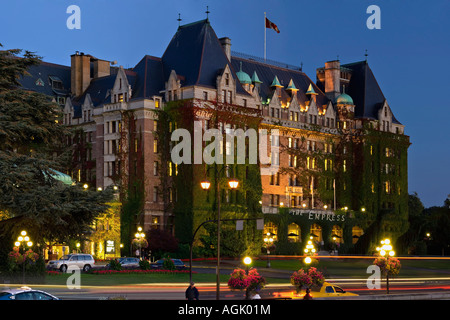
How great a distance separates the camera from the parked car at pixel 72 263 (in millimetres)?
71812

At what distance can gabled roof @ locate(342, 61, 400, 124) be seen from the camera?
11975 centimetres

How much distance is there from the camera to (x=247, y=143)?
319 ft

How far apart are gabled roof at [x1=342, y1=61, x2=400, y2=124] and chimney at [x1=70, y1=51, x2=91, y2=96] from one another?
37.9 metres

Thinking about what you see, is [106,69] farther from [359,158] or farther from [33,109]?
[33,109]

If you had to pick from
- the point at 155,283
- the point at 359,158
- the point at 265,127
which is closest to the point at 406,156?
the point at 359,158

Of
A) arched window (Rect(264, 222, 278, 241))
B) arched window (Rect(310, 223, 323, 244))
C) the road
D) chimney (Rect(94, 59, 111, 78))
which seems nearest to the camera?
the road

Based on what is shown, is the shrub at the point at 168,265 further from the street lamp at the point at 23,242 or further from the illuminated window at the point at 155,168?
the illuminated window at the point at 155,168

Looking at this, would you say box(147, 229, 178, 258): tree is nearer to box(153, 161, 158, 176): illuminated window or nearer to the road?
box(153, 161, 158, 176): illuminated window

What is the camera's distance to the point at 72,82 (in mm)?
109688

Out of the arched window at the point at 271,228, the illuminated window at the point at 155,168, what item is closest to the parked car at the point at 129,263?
the illuminated window at the point at 155,168

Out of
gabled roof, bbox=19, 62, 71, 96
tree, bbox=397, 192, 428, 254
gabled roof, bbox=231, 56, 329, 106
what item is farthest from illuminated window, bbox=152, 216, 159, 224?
tree, bbox=397, 192, 428, 254

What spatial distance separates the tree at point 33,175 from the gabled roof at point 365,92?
76.7 metres

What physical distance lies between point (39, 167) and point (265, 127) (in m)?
63.7
